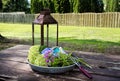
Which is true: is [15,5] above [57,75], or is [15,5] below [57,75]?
above

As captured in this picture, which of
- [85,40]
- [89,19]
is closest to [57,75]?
[85,40]

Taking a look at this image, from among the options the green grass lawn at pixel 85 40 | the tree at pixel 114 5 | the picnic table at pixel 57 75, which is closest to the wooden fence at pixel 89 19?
the tree at pixel 114 5

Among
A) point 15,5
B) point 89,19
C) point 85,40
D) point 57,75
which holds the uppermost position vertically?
point 15,5

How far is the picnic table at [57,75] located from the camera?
6.46ft

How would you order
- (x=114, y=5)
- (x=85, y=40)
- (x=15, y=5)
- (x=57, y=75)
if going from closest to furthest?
(x=57, y=75) → (x=85, y=40) → (x=114, y=5) → (x=15, y=5)

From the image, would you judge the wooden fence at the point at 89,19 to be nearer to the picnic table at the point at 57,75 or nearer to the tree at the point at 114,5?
the tree at the point at 114,5

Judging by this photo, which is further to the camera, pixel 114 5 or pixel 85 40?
pixel 114 5

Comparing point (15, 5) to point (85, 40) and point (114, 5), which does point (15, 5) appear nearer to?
point (114, 5)

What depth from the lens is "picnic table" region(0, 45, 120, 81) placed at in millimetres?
1969

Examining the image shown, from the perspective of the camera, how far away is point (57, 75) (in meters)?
2.02

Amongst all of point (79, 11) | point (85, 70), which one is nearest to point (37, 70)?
point (85, 70)

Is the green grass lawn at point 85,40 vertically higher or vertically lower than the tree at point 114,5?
lower

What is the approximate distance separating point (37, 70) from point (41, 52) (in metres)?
0.18

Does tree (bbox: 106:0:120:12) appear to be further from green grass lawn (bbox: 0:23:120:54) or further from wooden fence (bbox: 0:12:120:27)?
green grass lawn (bbox: 0:23:120:54)
